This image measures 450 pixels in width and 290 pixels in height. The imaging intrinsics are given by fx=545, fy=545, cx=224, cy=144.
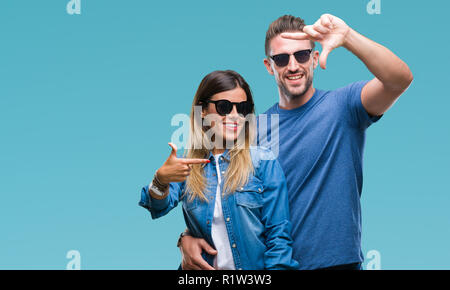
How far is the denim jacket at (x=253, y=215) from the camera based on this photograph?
3188 millimetres

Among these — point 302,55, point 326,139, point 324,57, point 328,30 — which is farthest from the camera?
point 302,55

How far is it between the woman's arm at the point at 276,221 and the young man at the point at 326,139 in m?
0.22

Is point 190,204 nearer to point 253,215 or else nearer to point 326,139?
point 253,215

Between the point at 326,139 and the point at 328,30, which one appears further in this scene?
the point at 326,139

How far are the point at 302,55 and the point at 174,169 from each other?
129cm

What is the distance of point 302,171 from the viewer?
355 cm

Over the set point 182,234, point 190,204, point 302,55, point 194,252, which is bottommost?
point 194,252

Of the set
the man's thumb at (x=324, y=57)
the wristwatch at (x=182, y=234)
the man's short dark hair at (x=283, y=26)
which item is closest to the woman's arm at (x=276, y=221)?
the wristwatch at (x=182, y=234)

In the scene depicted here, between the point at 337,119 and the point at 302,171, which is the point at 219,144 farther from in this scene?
the point at 337,119

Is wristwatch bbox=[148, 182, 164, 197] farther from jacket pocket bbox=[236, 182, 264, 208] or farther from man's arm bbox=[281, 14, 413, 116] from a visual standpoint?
man's arm bbox=[281, 14, 413, 116]

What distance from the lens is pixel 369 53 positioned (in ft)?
10.5

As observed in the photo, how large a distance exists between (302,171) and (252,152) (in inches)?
14.0

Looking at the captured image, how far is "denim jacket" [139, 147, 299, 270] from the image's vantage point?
125 inches

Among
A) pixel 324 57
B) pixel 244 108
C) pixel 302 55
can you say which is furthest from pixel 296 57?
pixel 324 57
